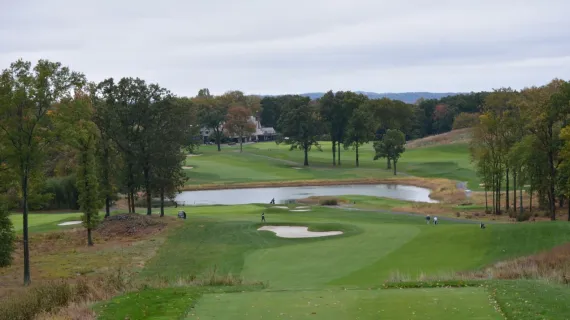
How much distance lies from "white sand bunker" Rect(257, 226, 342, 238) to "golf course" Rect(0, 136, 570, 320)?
77 millimetres

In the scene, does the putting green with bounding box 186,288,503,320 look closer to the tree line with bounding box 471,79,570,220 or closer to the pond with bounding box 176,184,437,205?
the tree line with bounding box 471,79,570,220

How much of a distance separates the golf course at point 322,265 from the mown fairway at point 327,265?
6cm

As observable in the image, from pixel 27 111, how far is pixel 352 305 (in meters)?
20.1

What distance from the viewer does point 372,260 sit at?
28.7 m

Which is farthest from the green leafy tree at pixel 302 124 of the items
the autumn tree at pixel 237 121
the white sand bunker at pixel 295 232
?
the white sand bunker at pixel 295 232

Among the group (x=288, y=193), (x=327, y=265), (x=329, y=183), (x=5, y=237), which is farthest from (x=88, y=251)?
(x=329, y=183)

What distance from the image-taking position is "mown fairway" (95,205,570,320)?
16.7 m

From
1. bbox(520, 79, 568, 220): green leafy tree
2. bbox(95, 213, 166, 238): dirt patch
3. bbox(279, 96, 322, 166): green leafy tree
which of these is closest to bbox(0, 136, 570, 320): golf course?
bbox(95, 213, 166, 238): dirt patch

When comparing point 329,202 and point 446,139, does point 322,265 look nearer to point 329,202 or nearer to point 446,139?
point 329,202

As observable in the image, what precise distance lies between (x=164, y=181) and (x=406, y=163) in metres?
63.6

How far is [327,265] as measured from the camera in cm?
2816

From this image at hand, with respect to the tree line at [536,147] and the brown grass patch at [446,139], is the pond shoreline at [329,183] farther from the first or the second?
the brown grass patch at [446,139]

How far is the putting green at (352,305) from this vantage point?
1581 cm

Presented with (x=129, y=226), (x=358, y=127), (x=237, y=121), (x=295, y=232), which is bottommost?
(x=295, y=232)
